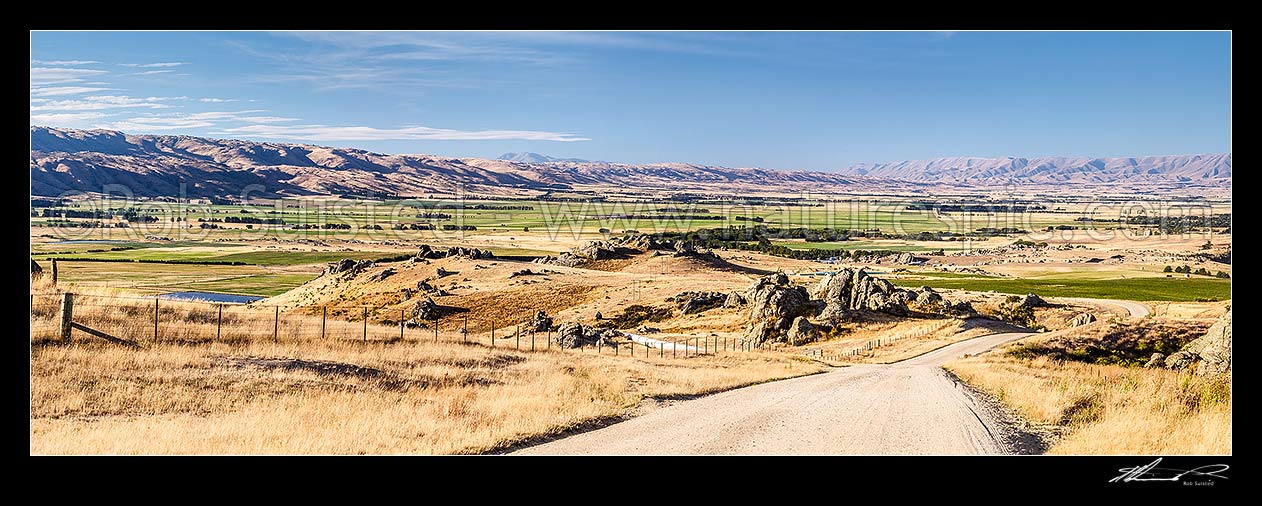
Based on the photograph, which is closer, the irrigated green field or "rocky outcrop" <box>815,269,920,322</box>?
"rocky outcrop" <box>815,269,920,322</box>

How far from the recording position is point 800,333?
56656 millimetres

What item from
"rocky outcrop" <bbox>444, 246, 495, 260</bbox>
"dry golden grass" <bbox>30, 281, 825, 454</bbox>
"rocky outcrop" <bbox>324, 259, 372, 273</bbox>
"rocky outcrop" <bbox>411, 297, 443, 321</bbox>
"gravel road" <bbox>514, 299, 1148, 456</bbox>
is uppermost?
"rocky outcrop" <bbox>444, 246, 495, 260</bbox>

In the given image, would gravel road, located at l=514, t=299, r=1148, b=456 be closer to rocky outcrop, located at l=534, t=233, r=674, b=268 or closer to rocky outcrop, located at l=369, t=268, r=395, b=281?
rocky outcrop, located at l=369, t=268, r=395, b=281

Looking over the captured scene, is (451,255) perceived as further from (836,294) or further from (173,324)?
(173,324)

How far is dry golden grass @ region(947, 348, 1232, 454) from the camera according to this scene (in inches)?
494

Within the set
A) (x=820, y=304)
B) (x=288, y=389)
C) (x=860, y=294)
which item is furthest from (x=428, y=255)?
(x=288, y=389)

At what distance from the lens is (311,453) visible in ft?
39.2

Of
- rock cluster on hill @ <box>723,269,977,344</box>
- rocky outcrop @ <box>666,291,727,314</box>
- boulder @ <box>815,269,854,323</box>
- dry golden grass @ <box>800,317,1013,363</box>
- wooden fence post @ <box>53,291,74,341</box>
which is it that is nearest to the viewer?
wooden fence post @ <box>53,291,74,341</box>

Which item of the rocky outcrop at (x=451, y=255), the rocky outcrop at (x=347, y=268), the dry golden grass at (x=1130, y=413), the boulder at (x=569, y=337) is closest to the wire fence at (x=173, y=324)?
the dry golden grass at (x=1130, y=413)

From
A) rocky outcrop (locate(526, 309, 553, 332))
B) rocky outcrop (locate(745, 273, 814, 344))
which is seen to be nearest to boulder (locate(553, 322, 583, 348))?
rocky outcrop (locate(526, 309, 553, 332))

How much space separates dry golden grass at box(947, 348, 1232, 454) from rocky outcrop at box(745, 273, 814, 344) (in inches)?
1293

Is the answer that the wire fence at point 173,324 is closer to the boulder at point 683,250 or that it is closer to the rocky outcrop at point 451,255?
the rocky outcrop at point 451,255
